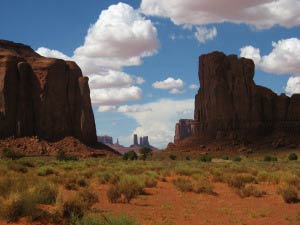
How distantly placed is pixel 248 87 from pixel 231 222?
92.8m

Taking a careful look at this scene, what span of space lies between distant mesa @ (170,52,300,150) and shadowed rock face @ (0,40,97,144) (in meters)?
26.6

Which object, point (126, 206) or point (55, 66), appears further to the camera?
point (55, 66)

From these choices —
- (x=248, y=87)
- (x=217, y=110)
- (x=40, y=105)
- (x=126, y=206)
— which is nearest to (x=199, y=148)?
(x=217, y=110)

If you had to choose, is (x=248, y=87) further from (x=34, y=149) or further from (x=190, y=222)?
(x=190, y=222)

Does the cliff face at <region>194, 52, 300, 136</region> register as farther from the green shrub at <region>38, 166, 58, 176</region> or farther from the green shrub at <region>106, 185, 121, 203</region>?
the green shrub at <region>106, 185, 121, 203</region>

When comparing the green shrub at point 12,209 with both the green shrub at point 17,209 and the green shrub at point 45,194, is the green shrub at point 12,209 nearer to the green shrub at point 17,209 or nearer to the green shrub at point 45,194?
the green shrub at point 17,209

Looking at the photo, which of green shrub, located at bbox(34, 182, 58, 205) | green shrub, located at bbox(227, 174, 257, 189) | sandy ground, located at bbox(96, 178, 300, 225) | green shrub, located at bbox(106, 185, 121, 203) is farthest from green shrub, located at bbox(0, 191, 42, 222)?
green shrub, located at bbox(227, 174, 257, 189)

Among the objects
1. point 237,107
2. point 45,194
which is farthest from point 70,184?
point 237,107

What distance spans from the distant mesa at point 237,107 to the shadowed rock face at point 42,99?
87.2 ft

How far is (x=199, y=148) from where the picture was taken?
94.6m

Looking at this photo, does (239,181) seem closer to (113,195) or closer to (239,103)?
(113,195)

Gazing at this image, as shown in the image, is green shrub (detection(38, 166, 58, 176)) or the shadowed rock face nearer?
green shrub (detection(38, 166, 58, 176))

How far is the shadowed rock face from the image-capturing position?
80.6m

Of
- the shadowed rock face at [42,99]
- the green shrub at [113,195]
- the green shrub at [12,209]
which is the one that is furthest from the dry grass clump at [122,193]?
the shadowed rock face at [42,99]
